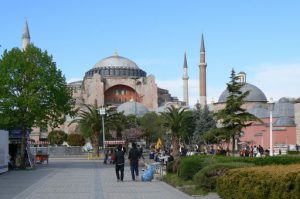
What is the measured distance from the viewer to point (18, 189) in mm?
17453

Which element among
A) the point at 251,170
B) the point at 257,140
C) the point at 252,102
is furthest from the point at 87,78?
the point at 251,170

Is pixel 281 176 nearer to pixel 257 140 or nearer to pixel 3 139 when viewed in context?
pixel 3 139

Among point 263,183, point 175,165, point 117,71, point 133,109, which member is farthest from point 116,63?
point 263,183

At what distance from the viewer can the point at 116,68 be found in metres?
108

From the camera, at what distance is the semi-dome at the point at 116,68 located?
354 ft

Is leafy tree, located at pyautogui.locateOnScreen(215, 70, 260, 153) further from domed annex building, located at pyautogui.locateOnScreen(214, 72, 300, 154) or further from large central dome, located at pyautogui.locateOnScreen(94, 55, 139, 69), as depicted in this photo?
large central dome, located at pyautogui.locateOnScreen(94, 55, 139, 69)

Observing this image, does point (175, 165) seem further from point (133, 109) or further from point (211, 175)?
point (133, 109)

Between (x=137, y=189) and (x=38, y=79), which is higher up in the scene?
(x=38, y=79)

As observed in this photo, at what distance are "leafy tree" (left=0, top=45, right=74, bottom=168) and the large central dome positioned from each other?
251 feet

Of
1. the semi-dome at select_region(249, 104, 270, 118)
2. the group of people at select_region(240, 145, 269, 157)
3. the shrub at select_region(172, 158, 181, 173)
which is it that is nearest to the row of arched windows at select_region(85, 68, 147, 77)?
the semi-dome at select_region(249, 104, 270, 118)

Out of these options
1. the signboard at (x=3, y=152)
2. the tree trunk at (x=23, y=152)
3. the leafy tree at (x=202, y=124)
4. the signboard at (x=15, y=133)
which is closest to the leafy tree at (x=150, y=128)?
the leafy tree at (x=202, y=124)

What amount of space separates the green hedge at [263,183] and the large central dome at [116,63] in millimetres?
Result: 96757

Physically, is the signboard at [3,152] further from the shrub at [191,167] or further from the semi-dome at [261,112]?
the semi-dome at [261,112]

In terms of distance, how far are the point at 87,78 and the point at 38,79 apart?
7697cm
